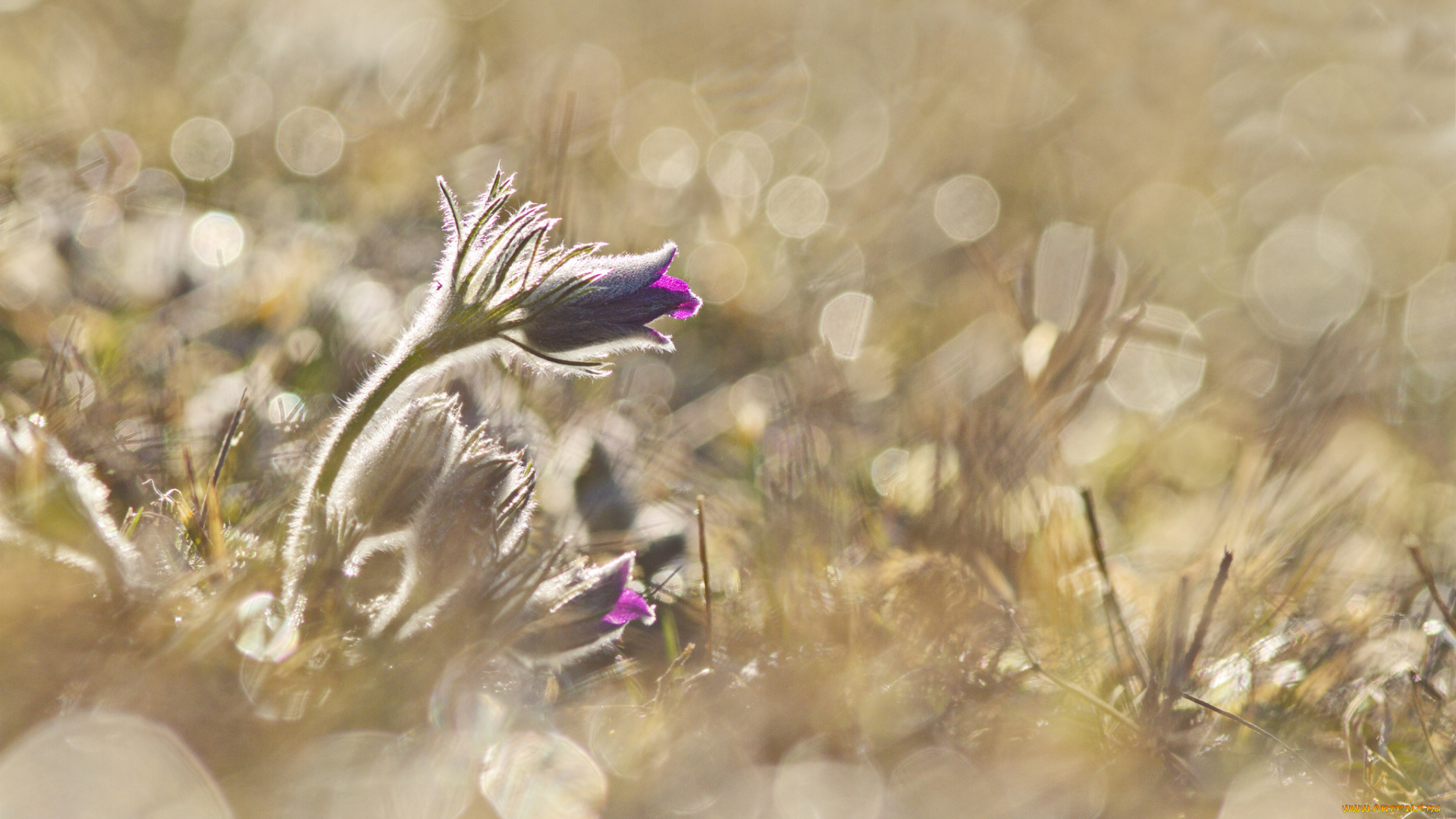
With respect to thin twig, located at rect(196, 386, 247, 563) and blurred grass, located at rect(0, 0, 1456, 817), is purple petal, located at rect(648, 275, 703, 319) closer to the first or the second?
blurred grass, located at rect(0, 0, 1456, 817)

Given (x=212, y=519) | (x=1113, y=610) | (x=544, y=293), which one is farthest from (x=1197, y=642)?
(x=212, y=519)

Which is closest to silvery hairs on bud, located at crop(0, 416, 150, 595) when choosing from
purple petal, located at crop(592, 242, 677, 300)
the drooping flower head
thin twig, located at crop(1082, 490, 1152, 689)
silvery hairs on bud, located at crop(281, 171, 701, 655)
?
silvery hairs on bud, located at crop(281, 171, 701, 655)

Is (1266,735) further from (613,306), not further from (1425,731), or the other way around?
(613,306)

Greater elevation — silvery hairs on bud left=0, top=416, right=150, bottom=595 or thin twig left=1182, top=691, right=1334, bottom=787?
silvery hairs on bud left=0, top=416, right=150, bottom=595

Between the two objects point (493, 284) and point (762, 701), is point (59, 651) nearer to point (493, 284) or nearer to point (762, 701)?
point (493, 284)

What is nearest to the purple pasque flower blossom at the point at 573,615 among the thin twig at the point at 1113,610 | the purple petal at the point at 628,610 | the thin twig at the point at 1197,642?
the purple petal at the point at 628,610

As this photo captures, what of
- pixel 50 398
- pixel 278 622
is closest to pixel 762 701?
pixel 278 622
